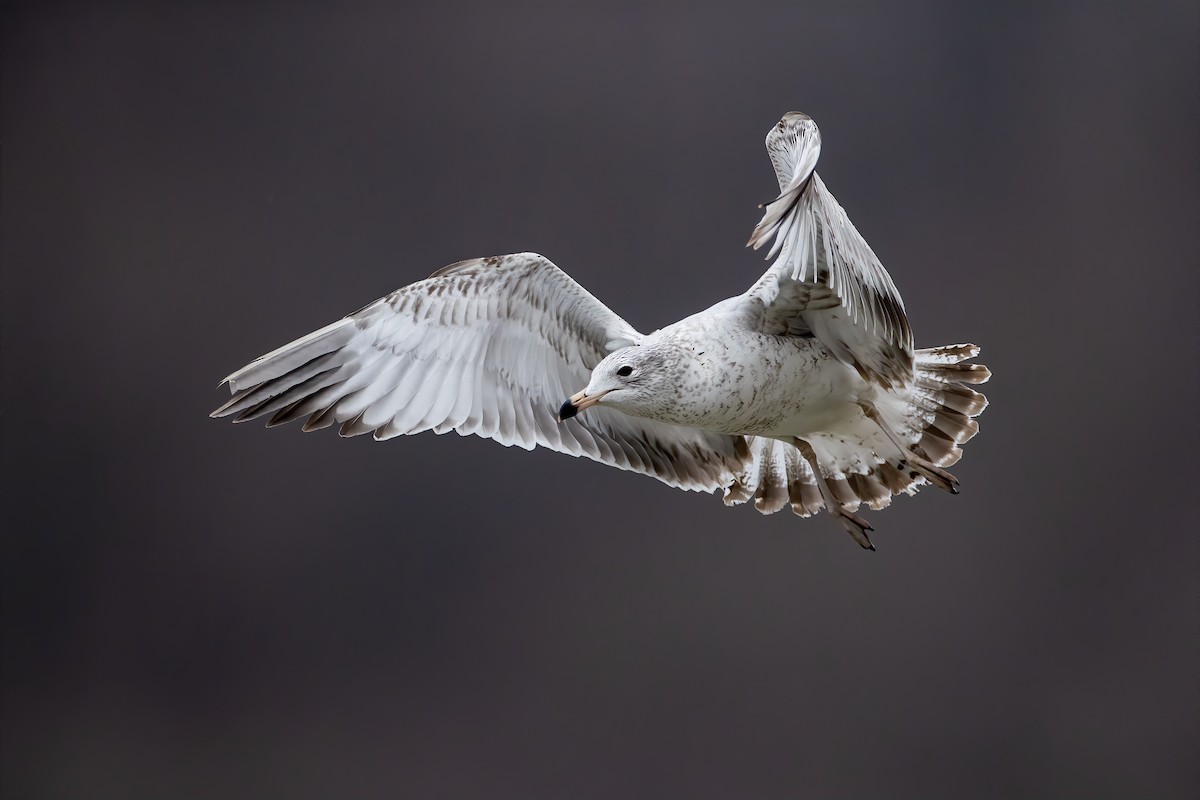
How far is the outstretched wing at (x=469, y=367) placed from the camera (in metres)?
3.23

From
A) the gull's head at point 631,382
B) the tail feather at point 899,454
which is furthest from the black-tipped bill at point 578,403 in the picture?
the tail feather at point 899,454

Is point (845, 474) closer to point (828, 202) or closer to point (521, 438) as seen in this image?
point (521, 438)

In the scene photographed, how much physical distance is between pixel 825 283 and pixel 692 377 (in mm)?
416

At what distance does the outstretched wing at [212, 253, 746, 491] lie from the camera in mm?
3234

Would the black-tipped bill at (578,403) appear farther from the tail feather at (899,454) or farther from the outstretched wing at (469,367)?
the tail feather at (899,454)

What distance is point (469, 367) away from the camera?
11.2 ft

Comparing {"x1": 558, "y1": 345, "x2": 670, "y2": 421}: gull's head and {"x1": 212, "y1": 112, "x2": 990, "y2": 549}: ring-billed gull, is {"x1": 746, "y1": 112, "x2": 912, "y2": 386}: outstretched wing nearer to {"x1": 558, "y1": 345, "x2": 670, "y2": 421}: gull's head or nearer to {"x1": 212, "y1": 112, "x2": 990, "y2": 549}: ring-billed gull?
{"x1": 212, "y1": 112, "x2": 990, "y2": 549}: ring-billed gull

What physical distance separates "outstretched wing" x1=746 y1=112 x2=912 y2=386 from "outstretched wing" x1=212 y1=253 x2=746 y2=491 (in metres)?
0.50

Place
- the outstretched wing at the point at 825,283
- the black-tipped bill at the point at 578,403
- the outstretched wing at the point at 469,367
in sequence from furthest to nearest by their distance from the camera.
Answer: the outstretched wing at the point at 469,367, the black-tipped bill at the point at 578,403, the outstretched wing at the point at 825,283

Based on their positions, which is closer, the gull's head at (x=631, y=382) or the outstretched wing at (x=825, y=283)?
the outstretched wing at (x=825, y=283)

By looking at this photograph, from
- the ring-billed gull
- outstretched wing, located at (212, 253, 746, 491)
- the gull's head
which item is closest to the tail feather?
the ring-billed gull

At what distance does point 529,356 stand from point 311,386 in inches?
25.1

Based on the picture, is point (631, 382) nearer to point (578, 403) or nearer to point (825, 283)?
point (578, 403)

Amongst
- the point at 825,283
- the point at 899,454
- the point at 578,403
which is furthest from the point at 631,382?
the point at 899,454
